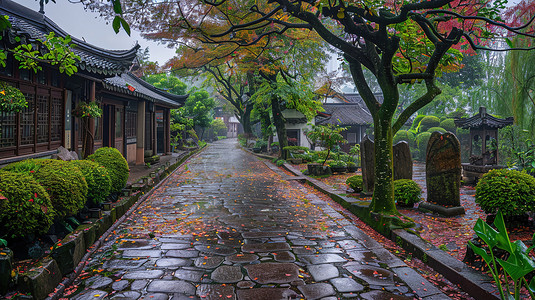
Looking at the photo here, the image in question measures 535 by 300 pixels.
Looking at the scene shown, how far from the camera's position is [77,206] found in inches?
208

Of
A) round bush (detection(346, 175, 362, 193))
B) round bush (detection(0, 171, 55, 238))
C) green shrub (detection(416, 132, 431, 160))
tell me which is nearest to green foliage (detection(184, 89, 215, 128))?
green shrub (detection(416, 132, 431, 160))

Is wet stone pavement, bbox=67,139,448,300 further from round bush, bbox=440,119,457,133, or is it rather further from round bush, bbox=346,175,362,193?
round bush, bbox=440,119,457,133

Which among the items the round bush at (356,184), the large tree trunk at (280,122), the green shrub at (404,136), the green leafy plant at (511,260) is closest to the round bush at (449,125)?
the green shrub at (404,136)

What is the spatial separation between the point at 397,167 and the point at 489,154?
6.15 metres

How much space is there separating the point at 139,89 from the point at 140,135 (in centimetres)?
244

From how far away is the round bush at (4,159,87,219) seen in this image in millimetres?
4934

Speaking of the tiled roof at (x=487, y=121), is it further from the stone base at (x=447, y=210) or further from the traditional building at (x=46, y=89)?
the traditional building at (x=46, y=89)

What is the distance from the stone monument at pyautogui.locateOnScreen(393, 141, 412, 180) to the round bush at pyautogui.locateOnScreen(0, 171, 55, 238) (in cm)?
826

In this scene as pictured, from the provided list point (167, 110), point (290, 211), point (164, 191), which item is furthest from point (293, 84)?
point (290, 211)

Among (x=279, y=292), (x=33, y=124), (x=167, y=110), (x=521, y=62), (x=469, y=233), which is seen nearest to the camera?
(x=279, y=292)

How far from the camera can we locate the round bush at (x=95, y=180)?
20.4ft

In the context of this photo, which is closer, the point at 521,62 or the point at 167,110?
the point at 521,62

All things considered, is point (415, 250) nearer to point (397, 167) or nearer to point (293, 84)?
point (397, 167)

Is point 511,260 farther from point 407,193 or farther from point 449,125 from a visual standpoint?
point 449,125
